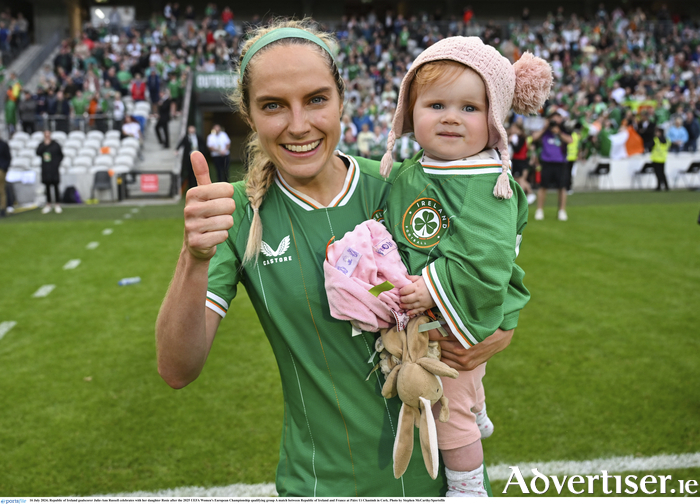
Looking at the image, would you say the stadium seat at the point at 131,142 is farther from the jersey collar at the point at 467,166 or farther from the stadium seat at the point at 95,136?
the jersey collar at the point at 467,166

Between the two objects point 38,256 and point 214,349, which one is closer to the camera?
point 214,349

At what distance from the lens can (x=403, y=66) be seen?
25531 mm

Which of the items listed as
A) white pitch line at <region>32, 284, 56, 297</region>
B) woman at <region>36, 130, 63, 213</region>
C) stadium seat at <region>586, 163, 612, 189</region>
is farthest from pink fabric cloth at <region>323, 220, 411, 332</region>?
stadium seat at <region>586, 163, 612, 189</region>

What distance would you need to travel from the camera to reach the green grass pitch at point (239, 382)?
3.38m

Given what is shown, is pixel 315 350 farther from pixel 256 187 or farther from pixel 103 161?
pixel 103 161

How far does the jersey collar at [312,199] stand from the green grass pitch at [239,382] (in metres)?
2.12

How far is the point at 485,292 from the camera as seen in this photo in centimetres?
158

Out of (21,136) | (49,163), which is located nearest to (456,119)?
(49,163)

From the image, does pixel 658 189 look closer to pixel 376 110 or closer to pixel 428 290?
pixel 376 110

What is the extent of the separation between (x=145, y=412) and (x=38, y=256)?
5990 millimetres

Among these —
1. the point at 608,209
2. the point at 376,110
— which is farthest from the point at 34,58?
the point at 608,209

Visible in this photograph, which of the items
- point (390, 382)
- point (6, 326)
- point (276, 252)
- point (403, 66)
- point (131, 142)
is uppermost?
point (403, 66)

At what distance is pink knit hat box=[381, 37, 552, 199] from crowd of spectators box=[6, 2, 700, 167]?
1558cm

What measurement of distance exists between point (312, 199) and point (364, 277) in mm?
282
